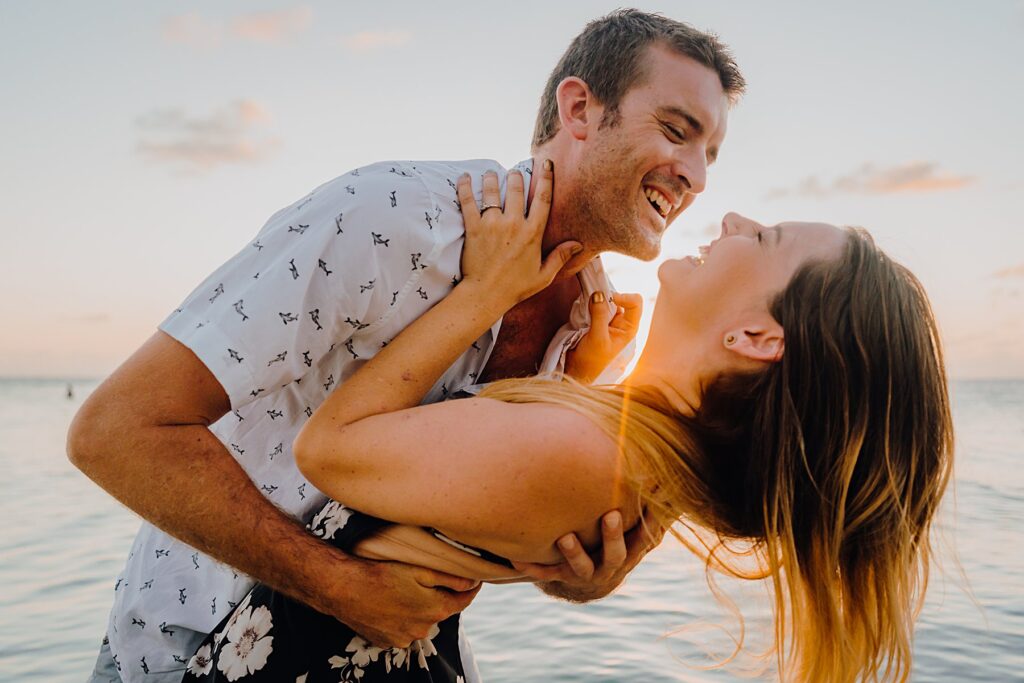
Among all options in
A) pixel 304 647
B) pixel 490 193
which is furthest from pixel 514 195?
pixel 304 647

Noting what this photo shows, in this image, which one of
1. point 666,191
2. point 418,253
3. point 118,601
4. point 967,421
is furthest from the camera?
point 967,421

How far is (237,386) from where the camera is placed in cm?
194

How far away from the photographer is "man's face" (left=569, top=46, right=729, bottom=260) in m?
2.97

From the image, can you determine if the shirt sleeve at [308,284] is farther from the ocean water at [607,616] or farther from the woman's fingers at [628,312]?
the ocean water at [607,616]

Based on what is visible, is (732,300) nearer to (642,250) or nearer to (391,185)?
(642,250)

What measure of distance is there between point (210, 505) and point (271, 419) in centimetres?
40

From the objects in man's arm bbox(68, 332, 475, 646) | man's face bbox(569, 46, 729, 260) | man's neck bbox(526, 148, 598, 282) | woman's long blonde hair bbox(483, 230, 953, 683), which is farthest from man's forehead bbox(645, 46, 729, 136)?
man's arm bbox(68, 332, 475, 646)

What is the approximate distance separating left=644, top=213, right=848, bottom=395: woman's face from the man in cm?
52

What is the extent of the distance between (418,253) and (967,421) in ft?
108

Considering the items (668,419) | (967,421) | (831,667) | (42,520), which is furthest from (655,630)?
(967,421)

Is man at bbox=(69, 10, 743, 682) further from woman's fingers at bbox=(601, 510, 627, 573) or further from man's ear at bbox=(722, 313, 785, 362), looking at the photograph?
man's ear at bbox=(722, 313, 785, 362)

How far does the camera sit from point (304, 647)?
2.01m

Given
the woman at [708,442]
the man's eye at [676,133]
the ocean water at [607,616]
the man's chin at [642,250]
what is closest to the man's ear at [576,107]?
the man's eye at [676,133]

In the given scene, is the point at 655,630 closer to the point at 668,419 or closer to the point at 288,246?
the point at 668,419
